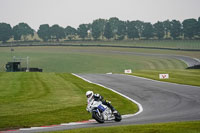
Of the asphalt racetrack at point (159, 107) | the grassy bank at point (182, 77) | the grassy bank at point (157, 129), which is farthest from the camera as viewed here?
the grassy bank at point (182, 77)

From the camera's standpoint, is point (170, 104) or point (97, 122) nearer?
point (97, 122)

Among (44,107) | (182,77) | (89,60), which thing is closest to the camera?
(44,107)

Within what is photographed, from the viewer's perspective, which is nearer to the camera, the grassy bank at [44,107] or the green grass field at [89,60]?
the grassy bank at [44,107]

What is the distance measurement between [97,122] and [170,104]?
684cm

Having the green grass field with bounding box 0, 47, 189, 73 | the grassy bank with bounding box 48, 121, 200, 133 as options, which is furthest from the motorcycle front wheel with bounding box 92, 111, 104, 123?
the green grass field with bounding box 0, 47, 189, 73

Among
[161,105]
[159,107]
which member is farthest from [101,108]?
[161,105]

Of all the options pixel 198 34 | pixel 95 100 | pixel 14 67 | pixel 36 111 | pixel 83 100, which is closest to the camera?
pixel 95 100

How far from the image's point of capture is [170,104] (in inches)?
878

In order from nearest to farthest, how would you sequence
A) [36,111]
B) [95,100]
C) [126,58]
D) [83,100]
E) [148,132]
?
[148,132] < [95,100] < [36,111] < [83,100] < [126,58]

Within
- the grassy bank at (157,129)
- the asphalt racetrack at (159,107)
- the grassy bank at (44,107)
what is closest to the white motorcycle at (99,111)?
the asphalt racetrack at (159,107)

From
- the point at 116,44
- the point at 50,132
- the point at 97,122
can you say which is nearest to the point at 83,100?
the point at 97,122

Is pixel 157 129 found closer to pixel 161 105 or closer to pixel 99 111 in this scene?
pixel 99 111

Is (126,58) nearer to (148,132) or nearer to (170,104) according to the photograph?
(170,104)

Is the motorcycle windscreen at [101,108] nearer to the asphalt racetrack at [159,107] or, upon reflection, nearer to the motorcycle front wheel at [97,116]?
the motorcycle front wheel at [97,116]
